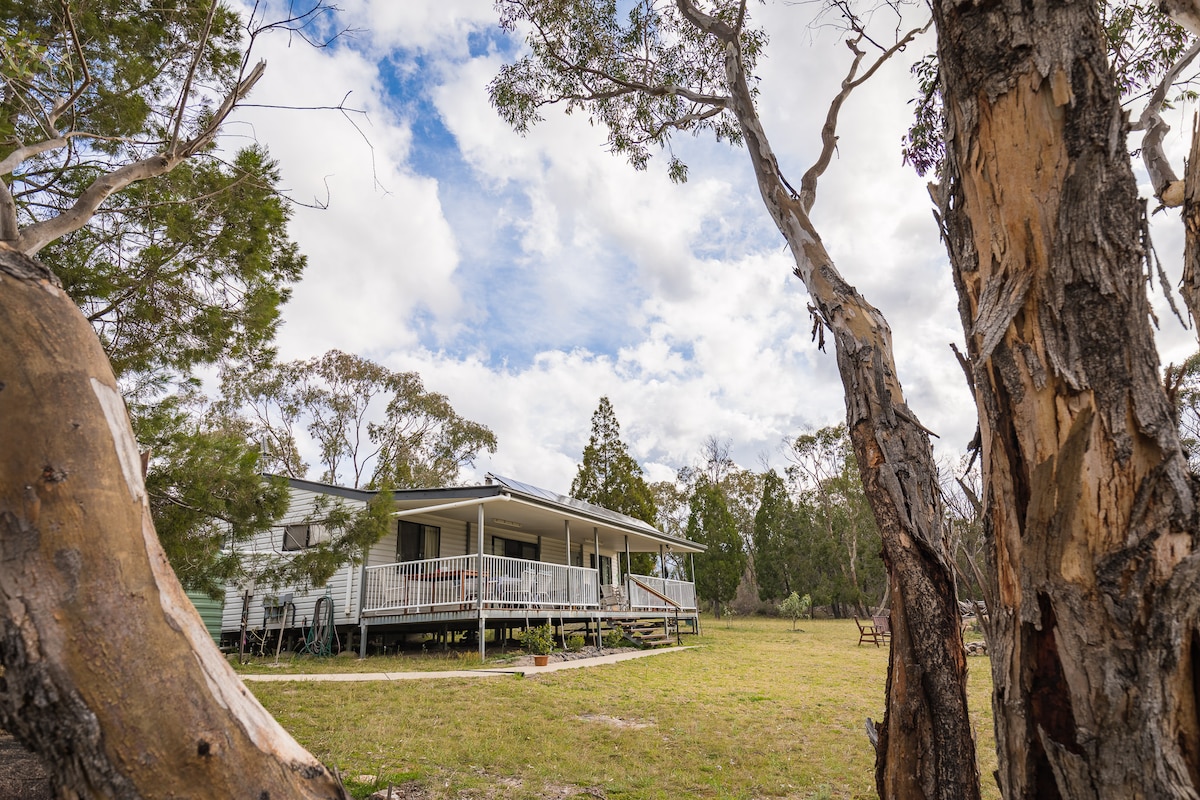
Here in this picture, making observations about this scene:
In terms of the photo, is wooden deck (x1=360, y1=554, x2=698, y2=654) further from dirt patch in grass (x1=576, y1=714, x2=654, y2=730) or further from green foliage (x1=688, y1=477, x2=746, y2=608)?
green foliage (x1=688, y1=477, x2=746, y2=608)

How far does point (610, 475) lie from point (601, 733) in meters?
26.2

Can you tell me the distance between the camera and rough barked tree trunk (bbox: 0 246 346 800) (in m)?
1.24

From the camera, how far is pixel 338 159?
4.99 m

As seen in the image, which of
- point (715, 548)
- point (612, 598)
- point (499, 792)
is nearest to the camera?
point (499, 792)

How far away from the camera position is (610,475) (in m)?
32.8

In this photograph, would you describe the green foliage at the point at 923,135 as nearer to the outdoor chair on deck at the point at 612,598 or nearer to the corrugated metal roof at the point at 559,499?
the corrugated metal roof at the point at 559,499

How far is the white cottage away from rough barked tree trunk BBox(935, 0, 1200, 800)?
37.7ft

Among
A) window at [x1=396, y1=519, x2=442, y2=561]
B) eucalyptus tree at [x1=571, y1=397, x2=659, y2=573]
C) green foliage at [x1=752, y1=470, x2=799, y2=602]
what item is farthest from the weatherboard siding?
green foliage at [x1=752, y1=470, x2=799, y2=602]

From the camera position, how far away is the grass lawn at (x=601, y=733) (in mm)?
4875

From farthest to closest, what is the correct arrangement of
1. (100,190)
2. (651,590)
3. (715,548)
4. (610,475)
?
(715,548) < (610,475) < (651,590) < (100,190)

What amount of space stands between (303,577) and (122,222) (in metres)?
3.91

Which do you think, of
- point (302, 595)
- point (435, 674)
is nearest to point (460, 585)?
point (435, 674)

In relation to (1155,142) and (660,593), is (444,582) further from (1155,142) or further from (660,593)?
(1155,142)

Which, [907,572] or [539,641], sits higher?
[907,572]
